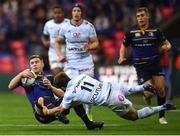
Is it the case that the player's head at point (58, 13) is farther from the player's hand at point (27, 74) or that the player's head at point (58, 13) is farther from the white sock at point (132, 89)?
the white sock at point (132, 89)

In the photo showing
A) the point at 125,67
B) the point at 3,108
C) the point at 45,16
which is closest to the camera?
the point at 3,108

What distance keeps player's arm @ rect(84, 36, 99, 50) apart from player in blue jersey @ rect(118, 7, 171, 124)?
0.91 m

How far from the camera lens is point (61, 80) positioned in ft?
44.8

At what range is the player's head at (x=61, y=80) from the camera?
44.6ft

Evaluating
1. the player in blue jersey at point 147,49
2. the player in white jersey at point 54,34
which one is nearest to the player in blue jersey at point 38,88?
the player in blue jersey at point 147,49

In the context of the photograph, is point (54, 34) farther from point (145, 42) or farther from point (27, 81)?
point (27, 81)

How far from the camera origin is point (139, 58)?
15578 millimetres

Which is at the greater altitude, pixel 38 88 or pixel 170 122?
pixel 38 88

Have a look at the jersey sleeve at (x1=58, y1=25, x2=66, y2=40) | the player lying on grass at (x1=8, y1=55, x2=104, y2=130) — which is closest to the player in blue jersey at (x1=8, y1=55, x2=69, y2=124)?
the player lying on grass at (x1=8, y1=55, x2=104, y2=130)

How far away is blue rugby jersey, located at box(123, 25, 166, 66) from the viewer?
15305 millimetres

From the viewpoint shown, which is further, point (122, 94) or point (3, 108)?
point (3, 108)

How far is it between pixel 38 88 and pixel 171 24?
1219cm

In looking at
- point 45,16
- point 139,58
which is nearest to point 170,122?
point 139,58

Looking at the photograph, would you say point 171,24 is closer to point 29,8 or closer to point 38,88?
point 29,8
